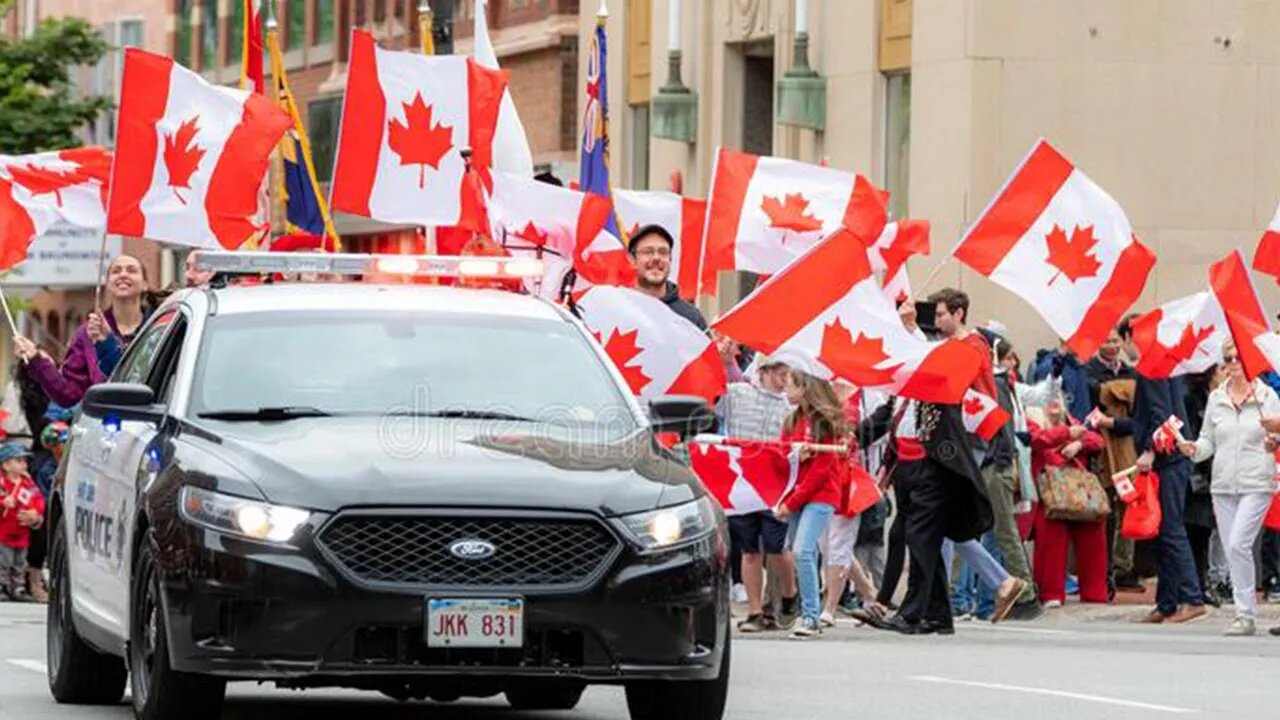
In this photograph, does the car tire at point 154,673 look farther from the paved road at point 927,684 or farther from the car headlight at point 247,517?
the paved road at point 927,684

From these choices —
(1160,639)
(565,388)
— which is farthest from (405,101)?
(565,388)

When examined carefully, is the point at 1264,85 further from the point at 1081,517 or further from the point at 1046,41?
the point at 1081,517

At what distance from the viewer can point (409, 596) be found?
11.2 metres

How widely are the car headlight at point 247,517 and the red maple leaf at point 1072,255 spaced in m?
11.5

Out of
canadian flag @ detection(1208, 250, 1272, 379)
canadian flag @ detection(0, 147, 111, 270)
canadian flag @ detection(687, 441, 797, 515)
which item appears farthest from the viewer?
canadian flag @ detection(0, 147, 111, 270)

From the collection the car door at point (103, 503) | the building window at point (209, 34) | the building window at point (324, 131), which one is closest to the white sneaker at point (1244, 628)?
the car door at point (103, 503)

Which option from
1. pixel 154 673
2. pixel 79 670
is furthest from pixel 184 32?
pixel 154 673

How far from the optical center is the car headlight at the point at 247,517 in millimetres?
11188

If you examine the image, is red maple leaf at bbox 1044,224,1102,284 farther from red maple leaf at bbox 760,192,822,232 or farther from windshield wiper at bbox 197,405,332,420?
windshield wiper at bbox 197,405,332,420

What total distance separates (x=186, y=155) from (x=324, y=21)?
32490mm

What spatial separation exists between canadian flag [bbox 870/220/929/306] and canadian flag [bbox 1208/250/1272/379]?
2899 mm

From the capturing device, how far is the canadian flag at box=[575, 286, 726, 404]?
64.2 ft

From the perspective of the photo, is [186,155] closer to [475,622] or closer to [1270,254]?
[1270,254]

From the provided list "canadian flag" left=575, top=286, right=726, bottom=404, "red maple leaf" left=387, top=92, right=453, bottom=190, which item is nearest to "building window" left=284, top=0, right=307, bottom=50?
"red maple leaf" left=387, top=92, right=453, bottom=190
